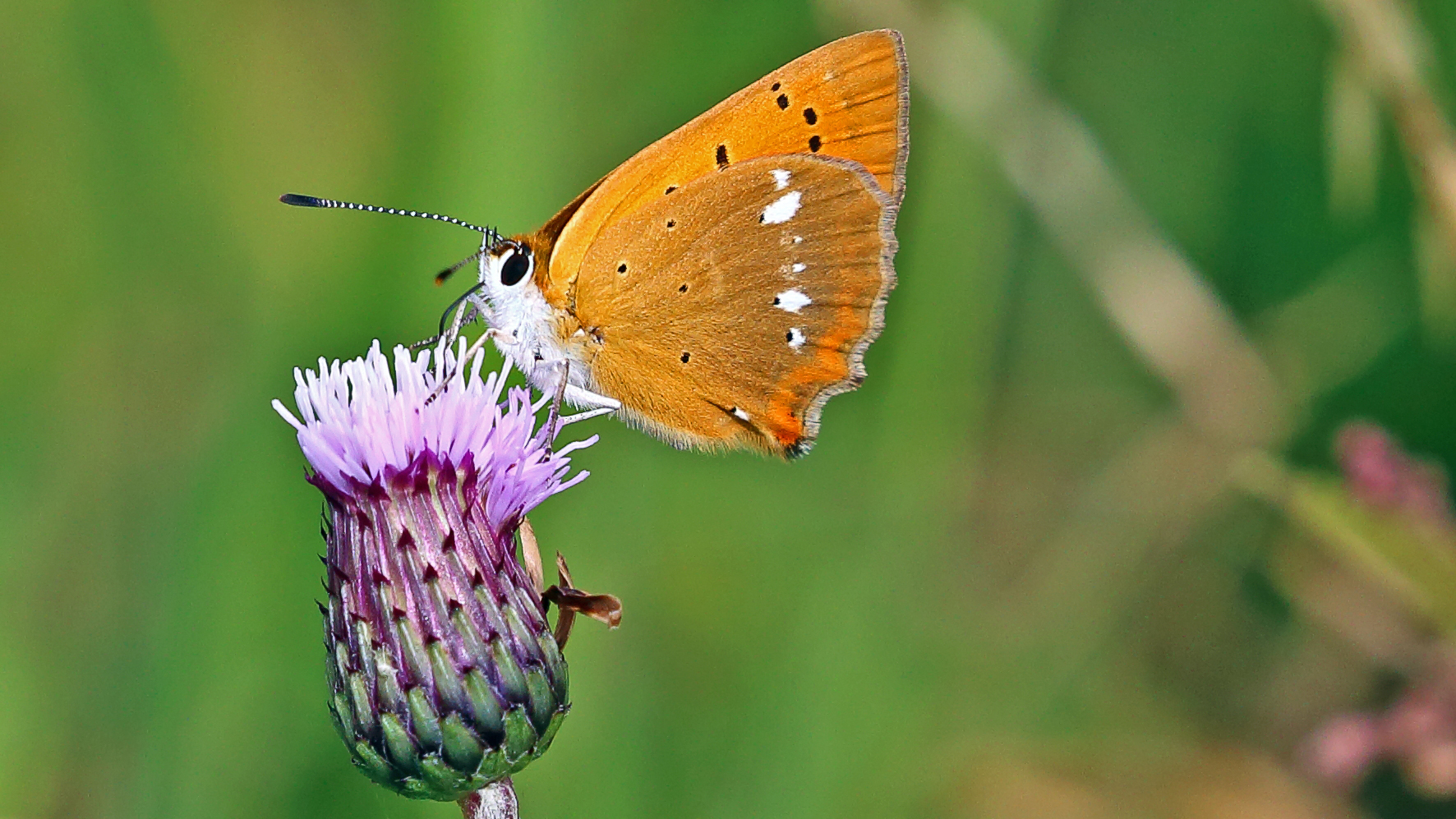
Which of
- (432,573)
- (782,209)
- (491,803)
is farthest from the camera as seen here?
(782,209)

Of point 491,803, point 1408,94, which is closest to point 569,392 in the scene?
point 491,803

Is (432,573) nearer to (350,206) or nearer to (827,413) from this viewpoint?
(350,206)

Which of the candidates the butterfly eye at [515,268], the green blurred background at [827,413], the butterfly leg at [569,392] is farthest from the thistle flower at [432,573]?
the green blurred background at [827,413]

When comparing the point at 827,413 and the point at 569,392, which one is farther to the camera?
the point at 827,413

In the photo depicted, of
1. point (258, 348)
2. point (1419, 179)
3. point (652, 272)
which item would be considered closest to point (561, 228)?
point (652, 272)

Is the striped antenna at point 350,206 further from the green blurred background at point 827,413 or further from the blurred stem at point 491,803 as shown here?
the blurred stem at point 491,803

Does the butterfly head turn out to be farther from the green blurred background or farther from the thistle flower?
the green blurred background

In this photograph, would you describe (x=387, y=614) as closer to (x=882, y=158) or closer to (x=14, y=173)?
(x=882, y=158)
